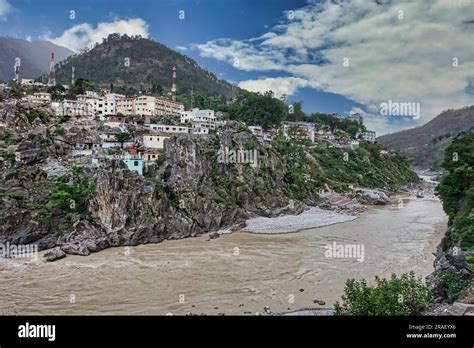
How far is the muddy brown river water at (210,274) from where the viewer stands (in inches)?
257

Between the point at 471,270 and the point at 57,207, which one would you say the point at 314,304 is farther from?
the point at 57,207

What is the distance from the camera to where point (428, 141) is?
5594cm

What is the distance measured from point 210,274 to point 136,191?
5.23 meters

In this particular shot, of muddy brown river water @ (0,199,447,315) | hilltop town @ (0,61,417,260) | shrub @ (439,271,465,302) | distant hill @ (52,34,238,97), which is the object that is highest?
distant hill @ (52,34,238,97)

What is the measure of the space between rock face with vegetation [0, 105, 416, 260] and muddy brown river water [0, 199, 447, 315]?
3.41ft

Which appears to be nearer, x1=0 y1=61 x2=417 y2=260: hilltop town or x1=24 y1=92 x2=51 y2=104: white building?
x1=0 y1=61 x2=417 y2=260: hilltop town

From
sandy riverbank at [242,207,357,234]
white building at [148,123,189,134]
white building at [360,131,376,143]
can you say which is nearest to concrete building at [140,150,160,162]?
white building at [148,123,189,134]

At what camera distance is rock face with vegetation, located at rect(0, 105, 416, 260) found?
11.0 metres

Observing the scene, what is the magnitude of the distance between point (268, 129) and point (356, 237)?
18.4 metres

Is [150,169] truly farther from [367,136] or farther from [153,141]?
[367,136]

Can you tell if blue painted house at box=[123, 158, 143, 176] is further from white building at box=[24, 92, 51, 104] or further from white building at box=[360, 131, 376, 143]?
white building at box=[360, 131, 376, 143]

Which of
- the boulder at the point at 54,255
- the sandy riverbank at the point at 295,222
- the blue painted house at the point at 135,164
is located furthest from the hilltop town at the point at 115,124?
the boulder at the point at 54,255

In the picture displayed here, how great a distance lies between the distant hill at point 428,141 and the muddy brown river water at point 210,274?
3803 centimetres

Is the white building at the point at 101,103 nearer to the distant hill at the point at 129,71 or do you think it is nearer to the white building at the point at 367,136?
the distant hill at the point at 129,71
